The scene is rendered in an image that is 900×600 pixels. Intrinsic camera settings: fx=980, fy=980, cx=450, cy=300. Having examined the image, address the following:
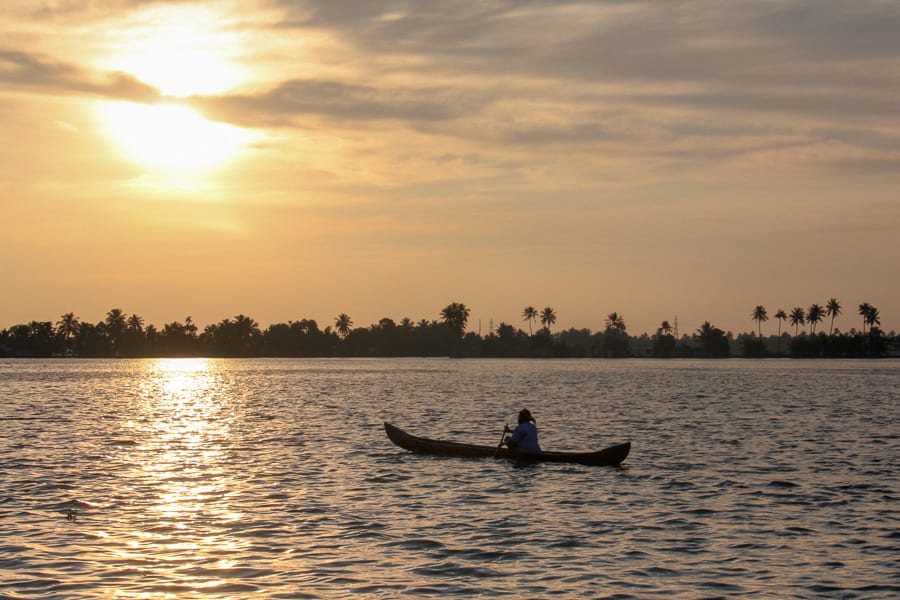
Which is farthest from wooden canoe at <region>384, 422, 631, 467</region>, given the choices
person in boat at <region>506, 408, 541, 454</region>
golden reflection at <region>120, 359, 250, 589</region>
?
golden reflection at <region>120, 359, 250, 589</region>

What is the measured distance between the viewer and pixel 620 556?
21.8 m

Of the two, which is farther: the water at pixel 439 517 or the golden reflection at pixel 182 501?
the golden reflection at pixel 182 501

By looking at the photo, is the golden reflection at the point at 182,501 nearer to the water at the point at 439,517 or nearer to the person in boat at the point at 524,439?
the water at the point at 439,517

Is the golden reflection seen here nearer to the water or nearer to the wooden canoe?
the water

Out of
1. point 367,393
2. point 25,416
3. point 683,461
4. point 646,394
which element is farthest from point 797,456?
point 367,393

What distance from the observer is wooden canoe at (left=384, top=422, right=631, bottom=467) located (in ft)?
125

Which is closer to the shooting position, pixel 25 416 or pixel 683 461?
pixel 683 461

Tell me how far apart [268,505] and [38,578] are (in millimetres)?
9269

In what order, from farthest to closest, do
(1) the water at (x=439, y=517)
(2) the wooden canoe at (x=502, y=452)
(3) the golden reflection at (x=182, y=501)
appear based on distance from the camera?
(2) the wooden canoe at (x=502, y=452), (3) the golden reflection at (x=182, y=501), (1) the water at (x=439, y=517)

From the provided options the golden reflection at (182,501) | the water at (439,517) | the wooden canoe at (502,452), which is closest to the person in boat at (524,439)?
the wooden canoe at (502,452)

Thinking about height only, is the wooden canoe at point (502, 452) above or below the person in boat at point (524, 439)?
below

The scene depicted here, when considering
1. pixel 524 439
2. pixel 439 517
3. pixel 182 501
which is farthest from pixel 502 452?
pixel 182 501

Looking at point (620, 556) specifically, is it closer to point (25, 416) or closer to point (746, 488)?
point (746, 488)

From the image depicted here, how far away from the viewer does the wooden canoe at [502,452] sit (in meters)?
38.0
